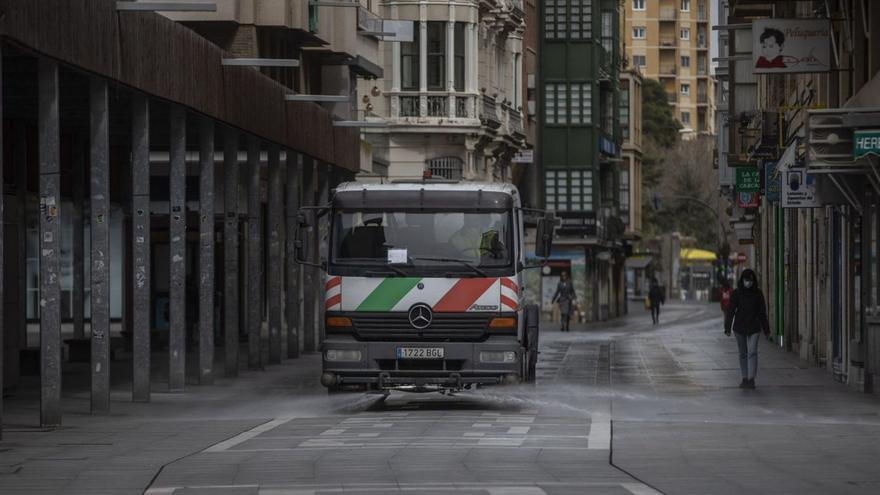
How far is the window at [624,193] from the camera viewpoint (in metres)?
110

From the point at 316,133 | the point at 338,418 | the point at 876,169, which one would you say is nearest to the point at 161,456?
the point at 338,418

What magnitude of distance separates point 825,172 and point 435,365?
281 inches

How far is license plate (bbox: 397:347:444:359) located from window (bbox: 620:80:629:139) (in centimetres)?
8461

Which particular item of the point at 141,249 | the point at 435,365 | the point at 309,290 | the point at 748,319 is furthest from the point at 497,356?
the point at 309,290

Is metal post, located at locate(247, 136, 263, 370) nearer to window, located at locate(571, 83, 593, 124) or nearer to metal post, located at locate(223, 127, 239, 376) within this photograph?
metal post, located at locate(223, 127, 239, 376)

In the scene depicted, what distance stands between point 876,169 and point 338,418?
27.6 ft

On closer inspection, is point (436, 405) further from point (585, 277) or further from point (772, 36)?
point (585, 277)

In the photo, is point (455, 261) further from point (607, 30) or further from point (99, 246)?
point (607, 30)

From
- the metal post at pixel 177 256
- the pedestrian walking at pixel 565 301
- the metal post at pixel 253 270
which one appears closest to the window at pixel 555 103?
the pedestrian walking at pixel 565 301

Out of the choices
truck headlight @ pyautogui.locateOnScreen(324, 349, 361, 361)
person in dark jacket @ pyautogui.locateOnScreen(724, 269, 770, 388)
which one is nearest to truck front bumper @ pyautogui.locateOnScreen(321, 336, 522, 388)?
truck headlight @ pyautogui.locateOnScreen(324, 349, 361, 361)

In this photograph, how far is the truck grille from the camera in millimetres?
24688

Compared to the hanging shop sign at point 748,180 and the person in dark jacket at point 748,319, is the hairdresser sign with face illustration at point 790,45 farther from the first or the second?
the hanging shop sign at point 748,180

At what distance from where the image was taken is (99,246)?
25.4 m

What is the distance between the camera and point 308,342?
4603 cm
